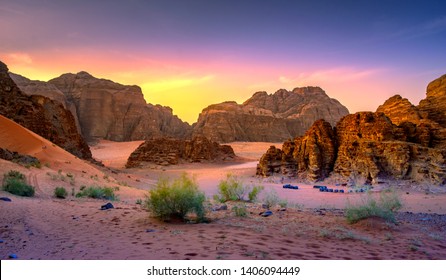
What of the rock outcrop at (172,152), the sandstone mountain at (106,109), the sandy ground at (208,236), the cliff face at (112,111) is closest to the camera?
the sandy ground at (208,236)

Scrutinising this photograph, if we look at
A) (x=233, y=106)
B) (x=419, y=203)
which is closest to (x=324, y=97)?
(x=233, y=106)

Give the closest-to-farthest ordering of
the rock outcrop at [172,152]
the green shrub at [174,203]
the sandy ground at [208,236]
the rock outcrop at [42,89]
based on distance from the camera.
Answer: the sandy ground at [208,236], the green shrub at [174,203], the rock outcrop at [172,152], the rock outcrop at [42,89]

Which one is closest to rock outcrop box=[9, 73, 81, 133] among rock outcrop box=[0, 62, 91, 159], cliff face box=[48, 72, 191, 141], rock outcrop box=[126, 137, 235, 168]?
cliff face box=[48, 72, 191, 141]

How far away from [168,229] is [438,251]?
16.3 feet

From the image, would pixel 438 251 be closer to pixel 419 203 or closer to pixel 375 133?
pixel 419 203

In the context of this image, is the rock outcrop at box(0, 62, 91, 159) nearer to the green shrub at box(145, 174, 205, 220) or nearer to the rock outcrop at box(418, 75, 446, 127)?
the green shrub at box(145, 174, 205, 220)

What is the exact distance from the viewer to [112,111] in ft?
267

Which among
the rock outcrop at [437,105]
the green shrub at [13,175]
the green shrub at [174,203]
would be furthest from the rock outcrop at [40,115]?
the rock outcrop at [437,105]

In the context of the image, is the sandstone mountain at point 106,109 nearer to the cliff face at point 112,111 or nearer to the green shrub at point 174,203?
the cliff face at point 112,111

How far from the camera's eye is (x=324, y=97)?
117 meters

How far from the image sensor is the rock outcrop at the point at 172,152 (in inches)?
1485

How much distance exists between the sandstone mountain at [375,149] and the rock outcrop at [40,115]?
15.2 m

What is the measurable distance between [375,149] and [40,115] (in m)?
22.9

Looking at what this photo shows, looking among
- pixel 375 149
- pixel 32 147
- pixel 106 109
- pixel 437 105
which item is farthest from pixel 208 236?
pixel 106 109
